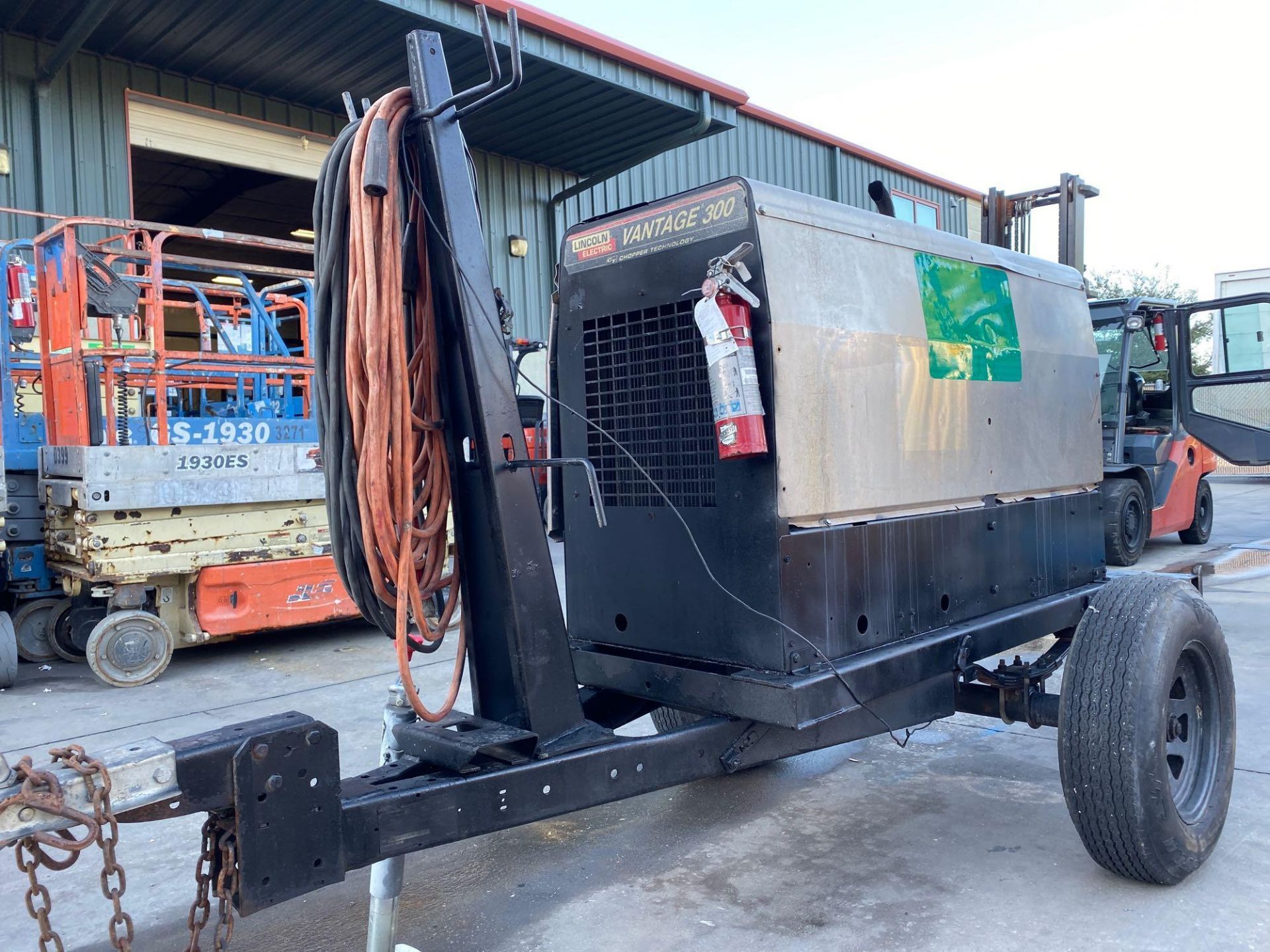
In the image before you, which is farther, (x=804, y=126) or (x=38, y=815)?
(x=804, y=126)

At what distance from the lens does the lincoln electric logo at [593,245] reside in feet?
10.4

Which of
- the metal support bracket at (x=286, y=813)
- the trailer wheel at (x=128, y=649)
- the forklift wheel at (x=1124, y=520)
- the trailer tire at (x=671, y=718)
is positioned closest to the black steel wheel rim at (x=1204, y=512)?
the forklift wheel at (x=1124, y=520)

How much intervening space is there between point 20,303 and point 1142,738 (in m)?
7.12

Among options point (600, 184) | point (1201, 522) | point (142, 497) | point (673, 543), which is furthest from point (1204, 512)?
point (142, 497)

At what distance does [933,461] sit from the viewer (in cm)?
332

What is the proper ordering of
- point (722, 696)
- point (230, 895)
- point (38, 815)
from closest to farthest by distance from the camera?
point (38, 815) < point (230, 895) < point (722, 696)

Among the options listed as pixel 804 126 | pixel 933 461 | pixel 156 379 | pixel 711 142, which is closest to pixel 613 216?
pixel 933 461

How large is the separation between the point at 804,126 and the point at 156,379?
41.1 feet

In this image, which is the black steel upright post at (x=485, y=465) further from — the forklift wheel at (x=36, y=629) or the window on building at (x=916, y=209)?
the window on building at (x=916, y=209)

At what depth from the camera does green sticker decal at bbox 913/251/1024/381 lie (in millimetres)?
3375

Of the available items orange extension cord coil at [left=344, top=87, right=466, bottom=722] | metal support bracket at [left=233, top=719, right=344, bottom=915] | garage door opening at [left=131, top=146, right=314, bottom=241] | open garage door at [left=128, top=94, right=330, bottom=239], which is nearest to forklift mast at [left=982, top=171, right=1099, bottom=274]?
open garage door at [left=128, top=94, right=330, bottom=239]

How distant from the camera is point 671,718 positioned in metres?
4.10

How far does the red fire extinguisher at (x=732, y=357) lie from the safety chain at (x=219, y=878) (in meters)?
1.46

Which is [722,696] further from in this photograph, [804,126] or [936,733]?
[804,126]
